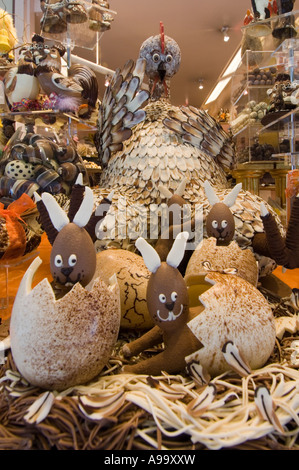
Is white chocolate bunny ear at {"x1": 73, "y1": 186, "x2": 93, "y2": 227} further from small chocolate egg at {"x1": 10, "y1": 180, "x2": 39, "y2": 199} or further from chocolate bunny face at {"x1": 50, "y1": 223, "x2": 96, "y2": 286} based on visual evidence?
small chocolate egg at {"x1": 10, "y1": 180, "x2": 39, "y2": 199}

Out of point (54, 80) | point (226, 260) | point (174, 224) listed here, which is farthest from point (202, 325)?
point (54, 80)

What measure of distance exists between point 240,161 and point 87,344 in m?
1.78

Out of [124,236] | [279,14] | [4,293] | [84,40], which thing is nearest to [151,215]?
[124,236]

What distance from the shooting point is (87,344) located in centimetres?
51

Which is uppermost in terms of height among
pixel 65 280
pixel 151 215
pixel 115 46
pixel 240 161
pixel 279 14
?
pixel 115 46

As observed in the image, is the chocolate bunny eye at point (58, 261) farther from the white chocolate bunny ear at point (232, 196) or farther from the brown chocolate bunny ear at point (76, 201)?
the white chocolate bunny ear at point (232, 196)

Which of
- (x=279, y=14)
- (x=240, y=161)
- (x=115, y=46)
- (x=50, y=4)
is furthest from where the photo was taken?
(x=115, y=46)

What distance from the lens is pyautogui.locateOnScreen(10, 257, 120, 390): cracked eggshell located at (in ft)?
1.62

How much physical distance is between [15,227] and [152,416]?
607mm

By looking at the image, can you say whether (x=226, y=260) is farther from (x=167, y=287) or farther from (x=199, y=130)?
(x=199, y=130)

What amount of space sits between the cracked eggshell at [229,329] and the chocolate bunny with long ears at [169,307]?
0.02 meters

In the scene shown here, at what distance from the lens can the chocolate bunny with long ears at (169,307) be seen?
52 cm

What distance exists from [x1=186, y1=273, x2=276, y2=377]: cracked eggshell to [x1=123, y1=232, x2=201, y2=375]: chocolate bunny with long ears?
0.02m
